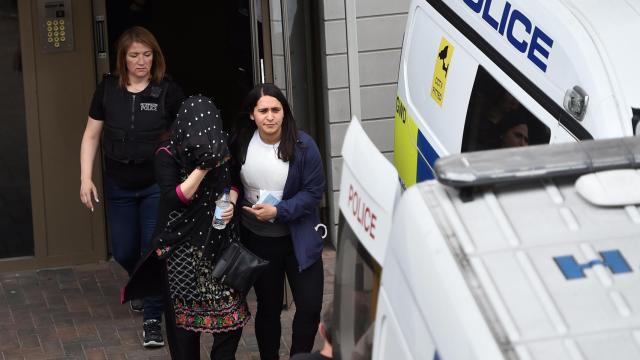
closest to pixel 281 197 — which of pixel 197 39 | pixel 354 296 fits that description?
pixel 354 296

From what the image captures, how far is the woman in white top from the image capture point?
6523mm

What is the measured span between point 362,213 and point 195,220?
2.77 m

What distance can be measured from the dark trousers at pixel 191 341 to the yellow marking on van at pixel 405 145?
1234 mm

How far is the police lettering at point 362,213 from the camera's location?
3.68 meters

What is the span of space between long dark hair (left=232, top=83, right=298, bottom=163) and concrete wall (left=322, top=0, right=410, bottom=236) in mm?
2514

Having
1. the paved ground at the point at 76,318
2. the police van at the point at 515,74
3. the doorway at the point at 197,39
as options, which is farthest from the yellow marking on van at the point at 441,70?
the doorway at the point at 197,39

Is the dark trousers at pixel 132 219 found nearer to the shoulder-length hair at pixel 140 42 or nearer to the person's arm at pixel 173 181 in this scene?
the shoulder-length hair at pixel 140 42

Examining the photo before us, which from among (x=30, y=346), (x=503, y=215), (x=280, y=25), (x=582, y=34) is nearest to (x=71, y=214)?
(x=30, y=346)

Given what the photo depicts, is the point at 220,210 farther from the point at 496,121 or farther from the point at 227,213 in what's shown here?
the point at 496,121

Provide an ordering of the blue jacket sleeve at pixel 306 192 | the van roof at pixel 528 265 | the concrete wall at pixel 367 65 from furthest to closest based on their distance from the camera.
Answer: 1. the concrete wall at pixel 367 65
2. the blue jacket sleeve at pixel 306 192
3. the van roof at pixel 528 265

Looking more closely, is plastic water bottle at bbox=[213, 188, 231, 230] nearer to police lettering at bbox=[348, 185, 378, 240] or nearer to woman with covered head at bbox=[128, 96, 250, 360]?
woman with covered head at bbox=[128, 96, 250, 360]

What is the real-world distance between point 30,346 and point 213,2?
3.30m

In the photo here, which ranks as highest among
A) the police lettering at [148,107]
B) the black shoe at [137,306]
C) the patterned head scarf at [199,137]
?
the police lettering at [148,107]

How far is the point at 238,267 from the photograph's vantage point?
6379 millimetres
